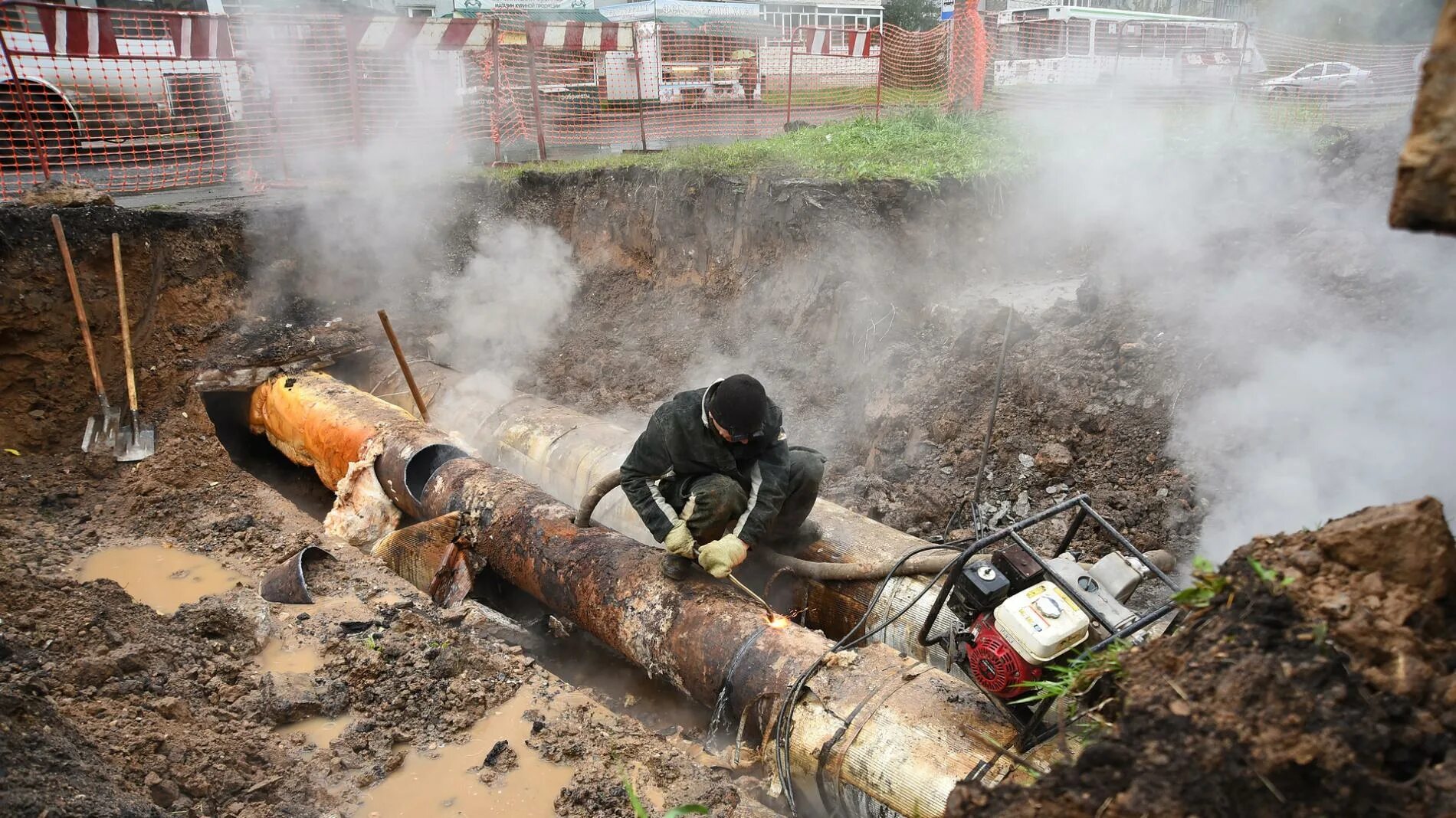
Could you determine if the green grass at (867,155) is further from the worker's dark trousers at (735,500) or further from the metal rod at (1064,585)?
the metal rod at (1064,585)

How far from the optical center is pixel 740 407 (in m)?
3.71

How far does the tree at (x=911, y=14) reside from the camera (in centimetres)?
2464

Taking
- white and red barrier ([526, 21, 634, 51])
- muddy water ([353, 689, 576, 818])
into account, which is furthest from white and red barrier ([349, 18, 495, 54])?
muddy water ([353, 689, 576, 818])

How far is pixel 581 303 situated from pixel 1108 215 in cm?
526

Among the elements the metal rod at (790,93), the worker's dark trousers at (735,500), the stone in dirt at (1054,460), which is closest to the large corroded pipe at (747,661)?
the worker's dark trousers at (735,500)

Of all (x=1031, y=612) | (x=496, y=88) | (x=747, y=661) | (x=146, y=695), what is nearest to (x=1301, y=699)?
(x=1031, y=612)

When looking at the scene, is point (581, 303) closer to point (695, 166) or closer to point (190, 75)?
point (695, 166)

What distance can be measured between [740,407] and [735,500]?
531 mm

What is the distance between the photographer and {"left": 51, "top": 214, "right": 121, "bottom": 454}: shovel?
685 cm

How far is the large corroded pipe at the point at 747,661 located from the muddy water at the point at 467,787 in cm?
68

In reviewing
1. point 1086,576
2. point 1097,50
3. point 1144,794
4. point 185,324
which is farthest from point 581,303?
point 1097,50

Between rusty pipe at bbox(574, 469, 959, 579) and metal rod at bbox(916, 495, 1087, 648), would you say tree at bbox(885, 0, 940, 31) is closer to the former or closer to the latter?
rusty pipe at bbox(574, 469, 959, 579)

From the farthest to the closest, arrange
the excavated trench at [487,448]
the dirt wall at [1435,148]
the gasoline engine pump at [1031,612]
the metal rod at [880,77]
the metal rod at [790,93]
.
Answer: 1. the metal rod at [790,93]
2. the metal rod at [880,77]
3. the excavated trench at [487,448]
4. the gasoline engine pump at [1031,612]
5. the dirt wall at [1435,148]

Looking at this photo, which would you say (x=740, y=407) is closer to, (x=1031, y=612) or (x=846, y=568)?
(x=846, y=568)
